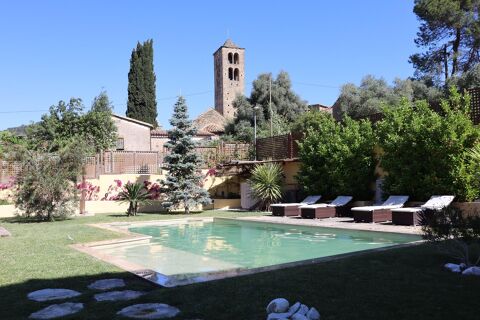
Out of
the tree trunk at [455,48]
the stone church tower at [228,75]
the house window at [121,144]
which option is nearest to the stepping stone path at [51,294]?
the house window at [121,144]

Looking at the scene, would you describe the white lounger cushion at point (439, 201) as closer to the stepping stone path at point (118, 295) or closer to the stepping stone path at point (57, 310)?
the stepping stone path at point (118, 295)

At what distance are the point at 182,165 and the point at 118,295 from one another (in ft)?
51.5

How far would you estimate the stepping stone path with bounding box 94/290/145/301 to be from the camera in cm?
547

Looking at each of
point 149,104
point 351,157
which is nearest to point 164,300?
point 351,157

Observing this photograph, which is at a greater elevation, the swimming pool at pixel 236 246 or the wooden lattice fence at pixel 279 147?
the wooden lattice fence at pixel 279 147

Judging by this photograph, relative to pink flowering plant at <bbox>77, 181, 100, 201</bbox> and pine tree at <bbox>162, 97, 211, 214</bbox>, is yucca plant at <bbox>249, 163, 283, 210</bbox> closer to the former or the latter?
pine tree at <bbox>162, 97, 211, 214</bbox>

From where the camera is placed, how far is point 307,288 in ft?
18.5

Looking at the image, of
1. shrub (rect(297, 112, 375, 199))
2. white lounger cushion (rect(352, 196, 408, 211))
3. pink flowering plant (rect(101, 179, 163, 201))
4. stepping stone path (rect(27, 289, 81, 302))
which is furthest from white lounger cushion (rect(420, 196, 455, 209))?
pink flowering plant (rect(101, 179, 163, 201))

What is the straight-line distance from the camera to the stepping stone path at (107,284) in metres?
6.08

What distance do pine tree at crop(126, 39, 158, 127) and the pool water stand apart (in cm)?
3118

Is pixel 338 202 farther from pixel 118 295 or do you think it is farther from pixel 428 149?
pixel 118 295

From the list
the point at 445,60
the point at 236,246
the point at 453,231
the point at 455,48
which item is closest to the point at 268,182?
the point at 236,246

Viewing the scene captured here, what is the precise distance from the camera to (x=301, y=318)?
13.8ft

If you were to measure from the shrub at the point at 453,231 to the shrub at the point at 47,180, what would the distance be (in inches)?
524
